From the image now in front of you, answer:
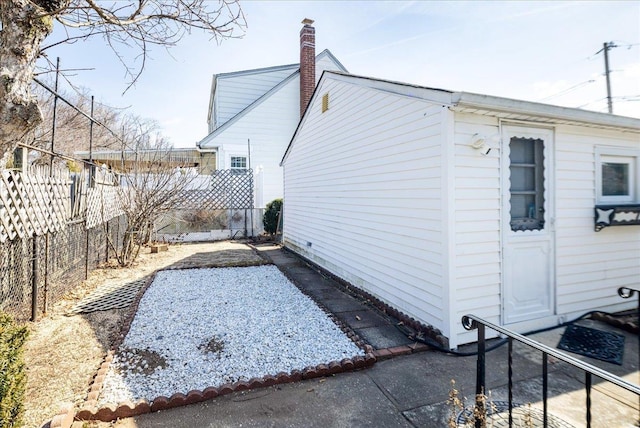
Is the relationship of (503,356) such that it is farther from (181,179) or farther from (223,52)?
(181,179)

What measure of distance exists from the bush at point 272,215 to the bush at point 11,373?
9984 mm

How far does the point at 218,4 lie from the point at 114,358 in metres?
3.69

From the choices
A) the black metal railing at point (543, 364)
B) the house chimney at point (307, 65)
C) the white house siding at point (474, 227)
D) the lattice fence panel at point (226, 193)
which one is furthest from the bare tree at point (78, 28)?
the lattice fence panel at point (226, 193)

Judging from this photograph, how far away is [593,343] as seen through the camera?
3826 millimetres

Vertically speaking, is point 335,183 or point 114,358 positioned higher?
→ point 335,183

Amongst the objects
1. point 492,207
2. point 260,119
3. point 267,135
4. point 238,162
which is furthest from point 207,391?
point 260,119

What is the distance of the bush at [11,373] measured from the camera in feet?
6.15

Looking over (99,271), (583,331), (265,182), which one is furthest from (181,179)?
(583,331)

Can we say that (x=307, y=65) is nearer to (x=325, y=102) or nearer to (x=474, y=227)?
(x=325, y=102)

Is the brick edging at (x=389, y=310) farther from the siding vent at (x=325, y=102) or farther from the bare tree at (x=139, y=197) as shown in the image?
the bare tree at (x=139, y=197)

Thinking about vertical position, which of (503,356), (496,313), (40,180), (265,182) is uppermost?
(265,182)

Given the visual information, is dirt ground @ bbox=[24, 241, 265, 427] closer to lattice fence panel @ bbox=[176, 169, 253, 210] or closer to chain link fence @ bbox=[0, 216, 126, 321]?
chain link fence @ bbox=[0, 216, 126, 321]

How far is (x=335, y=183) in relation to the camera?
6844 mm

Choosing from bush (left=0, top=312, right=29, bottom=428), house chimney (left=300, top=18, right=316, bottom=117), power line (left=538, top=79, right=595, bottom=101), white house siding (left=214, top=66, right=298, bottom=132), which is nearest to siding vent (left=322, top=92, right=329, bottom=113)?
house chimney (left=300, top=18, right=316, bottom=117)
